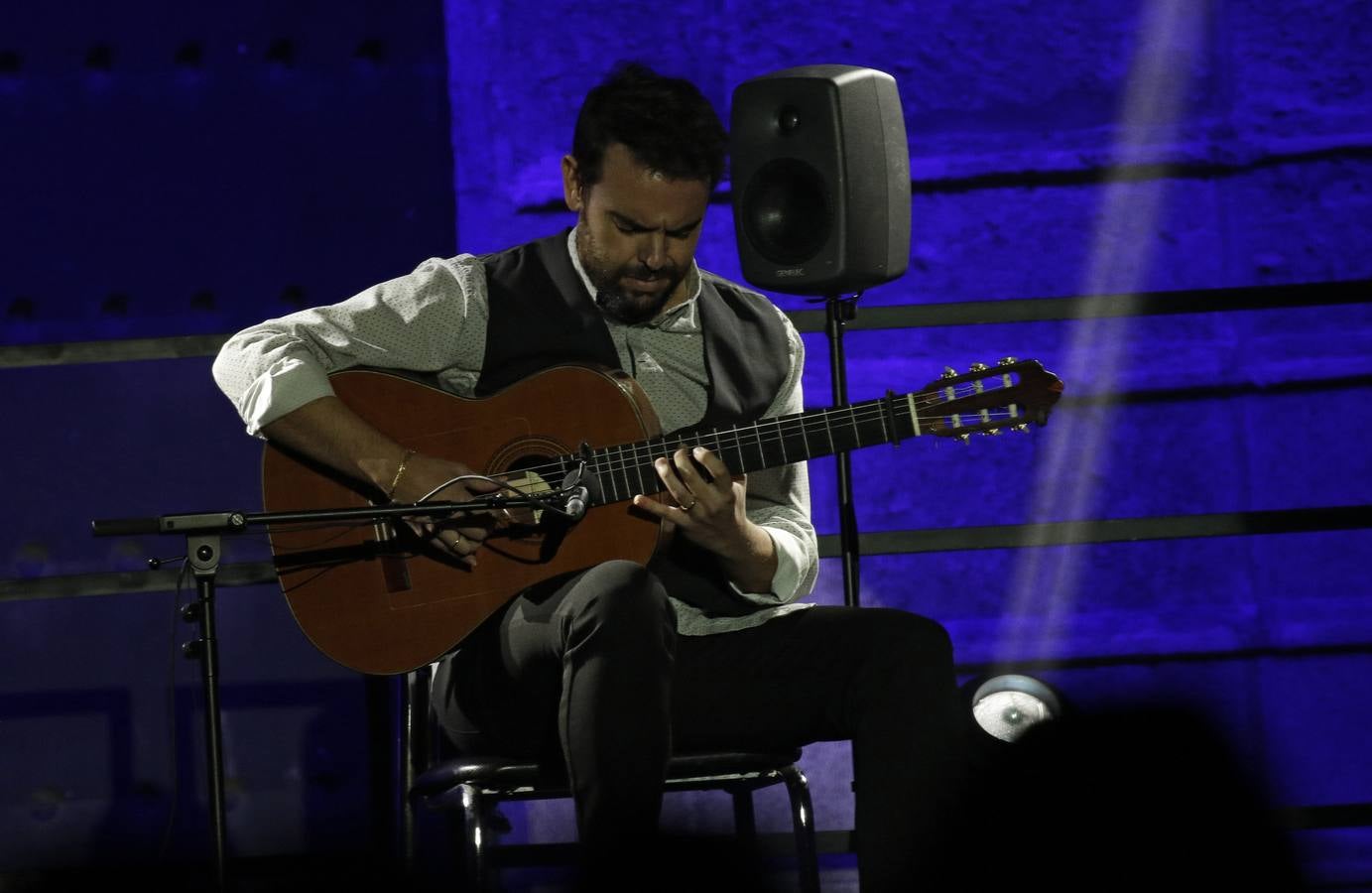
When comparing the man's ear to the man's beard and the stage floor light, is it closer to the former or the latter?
the man's beard

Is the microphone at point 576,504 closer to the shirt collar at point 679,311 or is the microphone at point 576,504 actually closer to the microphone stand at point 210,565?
the microphone stand at point 210,565

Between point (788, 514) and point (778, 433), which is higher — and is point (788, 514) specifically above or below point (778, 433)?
below

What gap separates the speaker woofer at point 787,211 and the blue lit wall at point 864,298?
0.51 metres

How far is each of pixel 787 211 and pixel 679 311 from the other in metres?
0.29

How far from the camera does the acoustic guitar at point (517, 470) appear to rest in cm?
218

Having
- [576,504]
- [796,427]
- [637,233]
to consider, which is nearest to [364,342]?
[637,233]

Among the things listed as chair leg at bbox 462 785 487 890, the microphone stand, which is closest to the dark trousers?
chair leg at bbox 462 785 487 890

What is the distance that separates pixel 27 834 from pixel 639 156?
1.89m

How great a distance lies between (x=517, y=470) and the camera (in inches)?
87.3

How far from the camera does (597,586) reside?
193cm

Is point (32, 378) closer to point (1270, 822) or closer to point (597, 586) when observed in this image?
point (597, 586)

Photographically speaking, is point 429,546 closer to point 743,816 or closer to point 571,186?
point 571,186

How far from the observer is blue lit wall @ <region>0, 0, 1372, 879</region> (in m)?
3.05

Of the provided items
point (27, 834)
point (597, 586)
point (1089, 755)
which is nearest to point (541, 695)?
point (597, 586)
